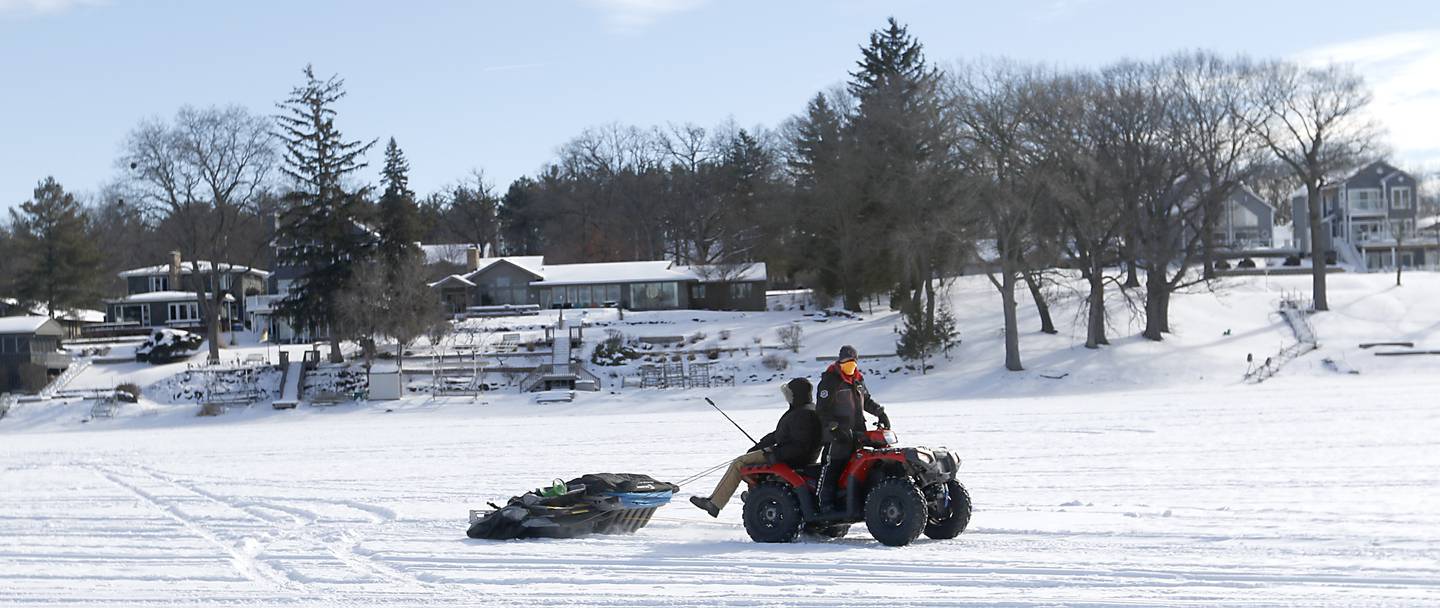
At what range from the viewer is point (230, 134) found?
184 ft

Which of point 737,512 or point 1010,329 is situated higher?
point 1010,329

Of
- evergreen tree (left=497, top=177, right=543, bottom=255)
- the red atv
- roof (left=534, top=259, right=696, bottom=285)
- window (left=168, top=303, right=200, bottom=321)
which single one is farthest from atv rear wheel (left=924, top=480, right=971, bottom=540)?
evergreen tree (left=497, top=177, right=543, bottom=255)

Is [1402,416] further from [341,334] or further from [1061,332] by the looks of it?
[341,334]

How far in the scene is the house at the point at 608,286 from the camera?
230 feet

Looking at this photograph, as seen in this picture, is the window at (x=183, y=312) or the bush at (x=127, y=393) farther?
the window at (x=183, y=312)

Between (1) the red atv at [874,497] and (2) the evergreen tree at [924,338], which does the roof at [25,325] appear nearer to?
(2) the evergreen tree at [924,338]

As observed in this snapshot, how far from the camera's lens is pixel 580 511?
1316cm

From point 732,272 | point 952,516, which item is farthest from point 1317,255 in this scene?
point 952,516

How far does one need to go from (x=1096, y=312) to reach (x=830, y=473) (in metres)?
35.9

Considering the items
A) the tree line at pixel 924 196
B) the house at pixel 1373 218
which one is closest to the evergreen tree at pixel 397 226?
the tree line at pixel 924 196

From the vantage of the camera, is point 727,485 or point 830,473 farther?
point 727,485

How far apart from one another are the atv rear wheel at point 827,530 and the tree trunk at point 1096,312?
35.3 m

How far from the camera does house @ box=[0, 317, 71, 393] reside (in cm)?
5094

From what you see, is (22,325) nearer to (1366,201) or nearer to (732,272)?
(732,272)
